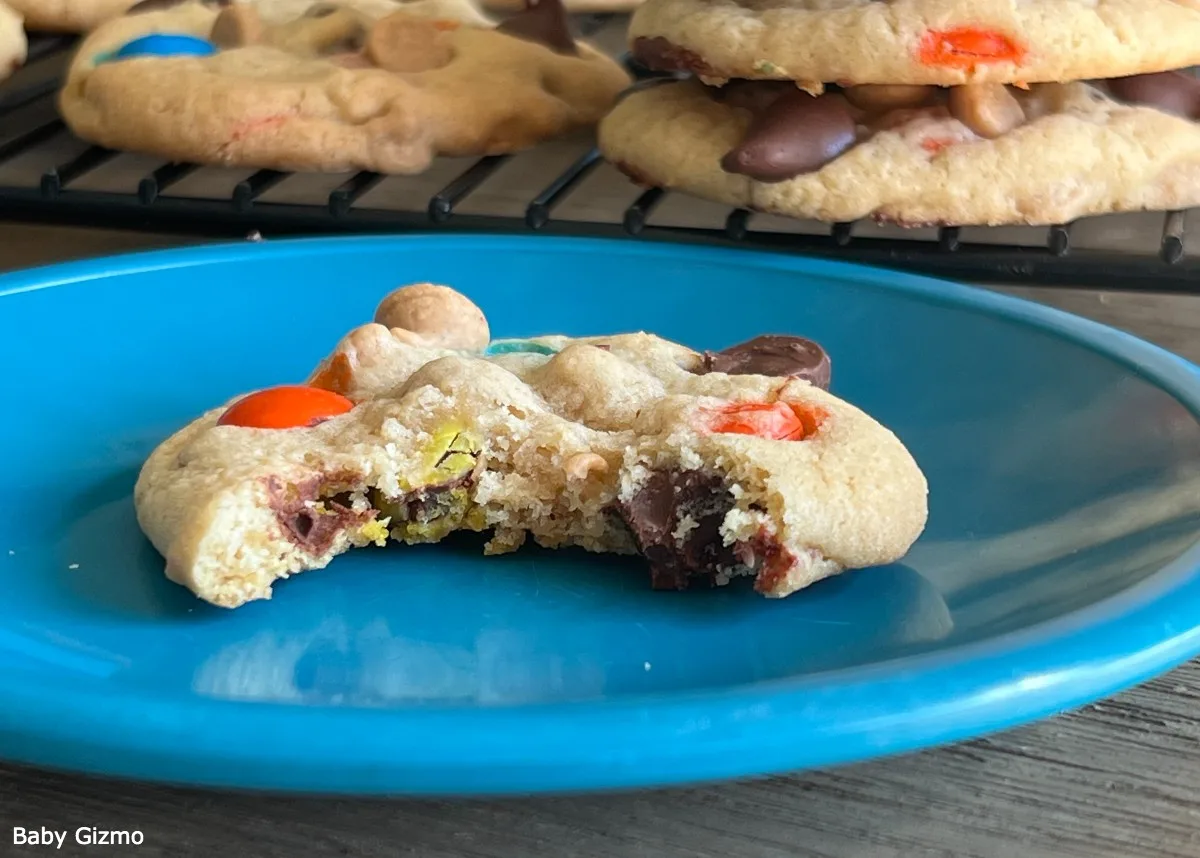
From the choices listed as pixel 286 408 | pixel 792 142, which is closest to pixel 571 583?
pixel 286 408

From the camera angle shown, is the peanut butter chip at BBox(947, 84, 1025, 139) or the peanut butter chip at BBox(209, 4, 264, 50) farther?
the peanut butter chip at BBox(209, 4, 264, 50)

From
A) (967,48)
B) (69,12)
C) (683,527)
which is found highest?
(967,48)

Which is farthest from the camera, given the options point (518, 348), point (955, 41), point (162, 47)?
point (162, 47)

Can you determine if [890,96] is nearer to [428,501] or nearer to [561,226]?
[561,226]

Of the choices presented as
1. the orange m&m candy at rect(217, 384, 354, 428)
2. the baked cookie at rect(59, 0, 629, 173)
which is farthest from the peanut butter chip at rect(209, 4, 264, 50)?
the orange m&m candy at rect(217, 384, 354, 428)

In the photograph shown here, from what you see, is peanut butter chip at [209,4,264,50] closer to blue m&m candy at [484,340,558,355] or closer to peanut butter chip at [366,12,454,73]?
peanut butter chip at [366,12,454,73]

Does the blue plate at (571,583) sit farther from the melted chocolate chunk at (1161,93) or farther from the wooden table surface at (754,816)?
the melted chocolate chunk at (1161,93)

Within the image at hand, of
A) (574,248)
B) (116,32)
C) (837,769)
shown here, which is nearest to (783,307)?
(574,248)
